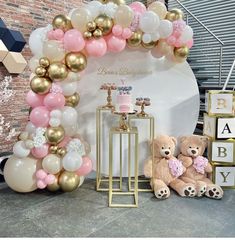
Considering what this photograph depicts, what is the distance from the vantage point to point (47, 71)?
2316 mm

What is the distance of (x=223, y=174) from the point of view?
2.65 m

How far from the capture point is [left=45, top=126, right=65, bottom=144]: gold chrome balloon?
2.33m

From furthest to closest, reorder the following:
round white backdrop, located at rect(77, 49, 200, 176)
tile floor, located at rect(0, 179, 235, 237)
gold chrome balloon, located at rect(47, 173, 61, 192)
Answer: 1. round white backdrop, located at rect(77, 49, 200, 176)
2. gold chrome balloon, located at rect(47, 173, 61, 192)
3. tile floor, located at rect(0, 179, 235, 237)

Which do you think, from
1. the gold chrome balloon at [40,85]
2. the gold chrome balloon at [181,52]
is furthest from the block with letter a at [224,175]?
the gold chrome balloon at [40,85]

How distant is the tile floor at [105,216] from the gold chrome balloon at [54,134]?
1.92ft

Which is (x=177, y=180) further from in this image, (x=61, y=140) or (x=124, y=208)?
(x=61, y=140)

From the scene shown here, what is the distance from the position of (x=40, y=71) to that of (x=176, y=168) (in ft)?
5.33

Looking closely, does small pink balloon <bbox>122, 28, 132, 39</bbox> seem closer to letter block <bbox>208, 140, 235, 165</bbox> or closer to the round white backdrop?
the round white backdrop

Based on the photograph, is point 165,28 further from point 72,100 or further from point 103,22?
point 72,100

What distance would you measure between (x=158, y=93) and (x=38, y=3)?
2.36m

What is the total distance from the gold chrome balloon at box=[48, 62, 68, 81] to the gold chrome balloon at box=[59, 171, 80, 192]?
893 mm

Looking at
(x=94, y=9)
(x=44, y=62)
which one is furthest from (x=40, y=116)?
(x=94, y=9)

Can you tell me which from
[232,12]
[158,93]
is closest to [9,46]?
[158,93]

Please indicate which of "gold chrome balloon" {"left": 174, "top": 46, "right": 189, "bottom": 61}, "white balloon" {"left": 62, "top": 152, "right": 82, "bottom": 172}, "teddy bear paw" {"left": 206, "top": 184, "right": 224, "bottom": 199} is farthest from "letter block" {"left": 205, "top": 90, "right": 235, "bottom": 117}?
"white balloon" {"left": 62, "top": 152, "right": 82, "bottom": 172}
